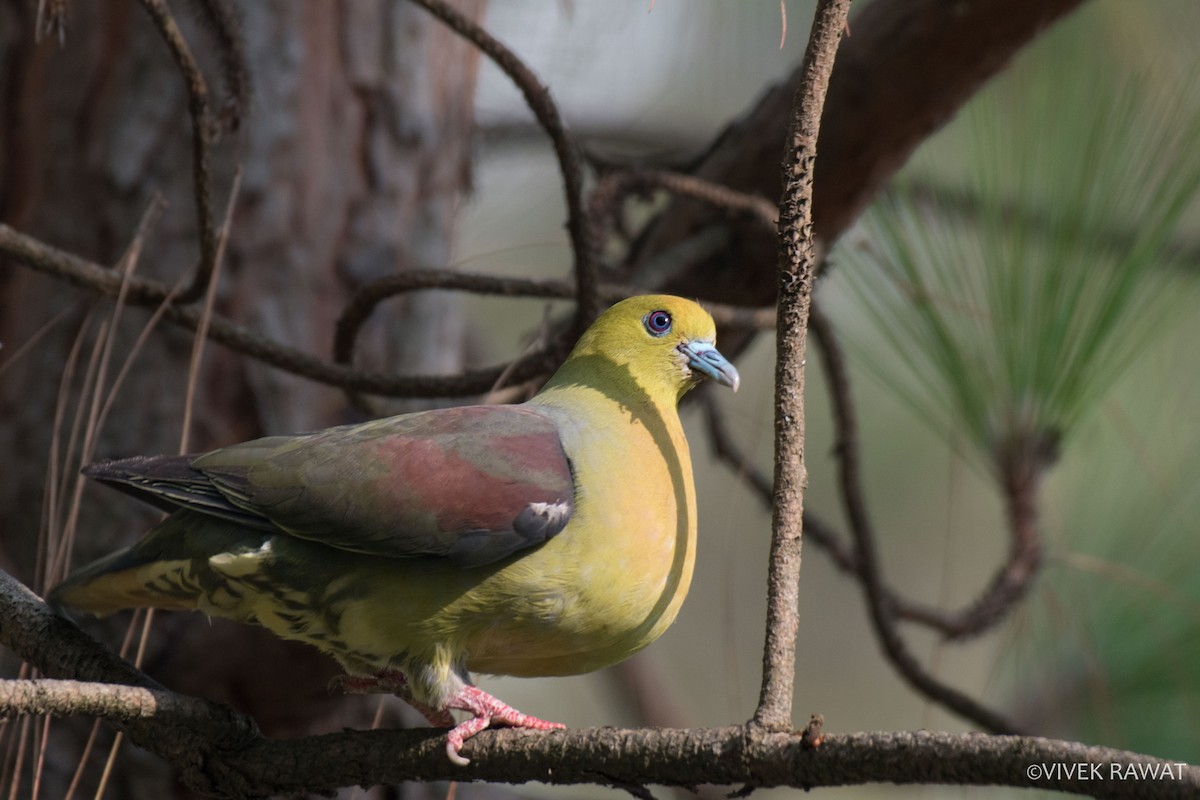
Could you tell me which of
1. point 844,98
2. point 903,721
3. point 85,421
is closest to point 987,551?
point 903,721

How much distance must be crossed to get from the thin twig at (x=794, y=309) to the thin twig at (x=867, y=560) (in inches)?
55.8

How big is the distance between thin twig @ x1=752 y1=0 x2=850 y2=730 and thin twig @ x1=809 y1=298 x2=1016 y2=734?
1418mm

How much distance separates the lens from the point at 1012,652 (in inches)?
142

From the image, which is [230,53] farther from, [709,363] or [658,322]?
[709,363]

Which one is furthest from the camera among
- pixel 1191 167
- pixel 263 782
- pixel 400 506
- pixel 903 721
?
pixel 903 721

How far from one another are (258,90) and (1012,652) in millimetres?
2756

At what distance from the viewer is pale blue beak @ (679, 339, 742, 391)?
225 centimetres

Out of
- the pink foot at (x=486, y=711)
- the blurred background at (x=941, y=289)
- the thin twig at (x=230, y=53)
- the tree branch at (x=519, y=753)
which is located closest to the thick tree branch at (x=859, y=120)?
the blurred background at (x=941, y=289)

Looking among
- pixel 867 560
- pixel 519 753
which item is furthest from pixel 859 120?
pixel 519 753

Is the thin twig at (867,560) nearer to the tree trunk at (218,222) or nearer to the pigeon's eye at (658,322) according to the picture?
the pigeon's eye at (658,322)

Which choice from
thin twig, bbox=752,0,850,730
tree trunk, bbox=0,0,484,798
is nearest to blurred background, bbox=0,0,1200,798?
tree trunk, bbox=0,0,484,798

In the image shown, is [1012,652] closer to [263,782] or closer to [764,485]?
[764,485]

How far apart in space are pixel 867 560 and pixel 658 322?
110 centimetres

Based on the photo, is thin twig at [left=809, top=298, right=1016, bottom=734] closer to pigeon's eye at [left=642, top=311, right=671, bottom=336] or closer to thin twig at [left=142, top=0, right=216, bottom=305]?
pigeon's eye at [left=642, top=311, right=671, bottom=336]
